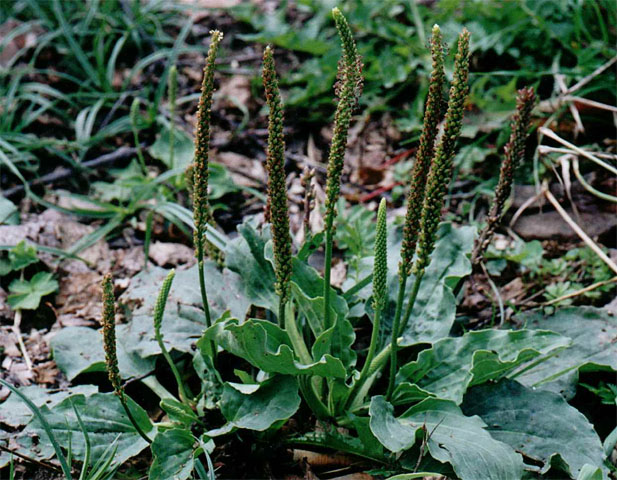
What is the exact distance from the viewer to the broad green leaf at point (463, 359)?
2.22 metres

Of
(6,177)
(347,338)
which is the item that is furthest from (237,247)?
(6,177)

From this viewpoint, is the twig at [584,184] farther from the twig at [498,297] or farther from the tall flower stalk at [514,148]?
the tall flower stalk at [514,148]

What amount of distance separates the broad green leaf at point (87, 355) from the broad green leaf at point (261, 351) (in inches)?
21.4

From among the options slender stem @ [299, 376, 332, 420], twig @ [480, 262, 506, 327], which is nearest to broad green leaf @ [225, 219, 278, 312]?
slender stem @ [299, 376, 332, 420]

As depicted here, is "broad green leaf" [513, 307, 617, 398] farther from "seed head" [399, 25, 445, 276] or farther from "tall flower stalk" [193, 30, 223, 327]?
"tall flower stalk" [193, 30, 223, 327]

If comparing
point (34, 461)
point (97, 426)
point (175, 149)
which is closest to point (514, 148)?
point (97, 426)

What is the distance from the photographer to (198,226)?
6.61ft

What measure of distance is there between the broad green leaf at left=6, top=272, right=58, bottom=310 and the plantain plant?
0.46 meters

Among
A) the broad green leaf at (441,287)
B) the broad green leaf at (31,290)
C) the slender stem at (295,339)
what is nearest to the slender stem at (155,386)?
the slender stem at (295,339)

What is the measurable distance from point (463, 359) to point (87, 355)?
153cm

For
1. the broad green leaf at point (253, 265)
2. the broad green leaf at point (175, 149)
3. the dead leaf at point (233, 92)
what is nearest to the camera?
the broad green leaf at point (253, 265)

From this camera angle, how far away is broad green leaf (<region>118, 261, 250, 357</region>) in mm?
2543

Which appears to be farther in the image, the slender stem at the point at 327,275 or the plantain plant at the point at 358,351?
the slender stem at the point at 327,275

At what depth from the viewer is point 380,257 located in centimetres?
192
